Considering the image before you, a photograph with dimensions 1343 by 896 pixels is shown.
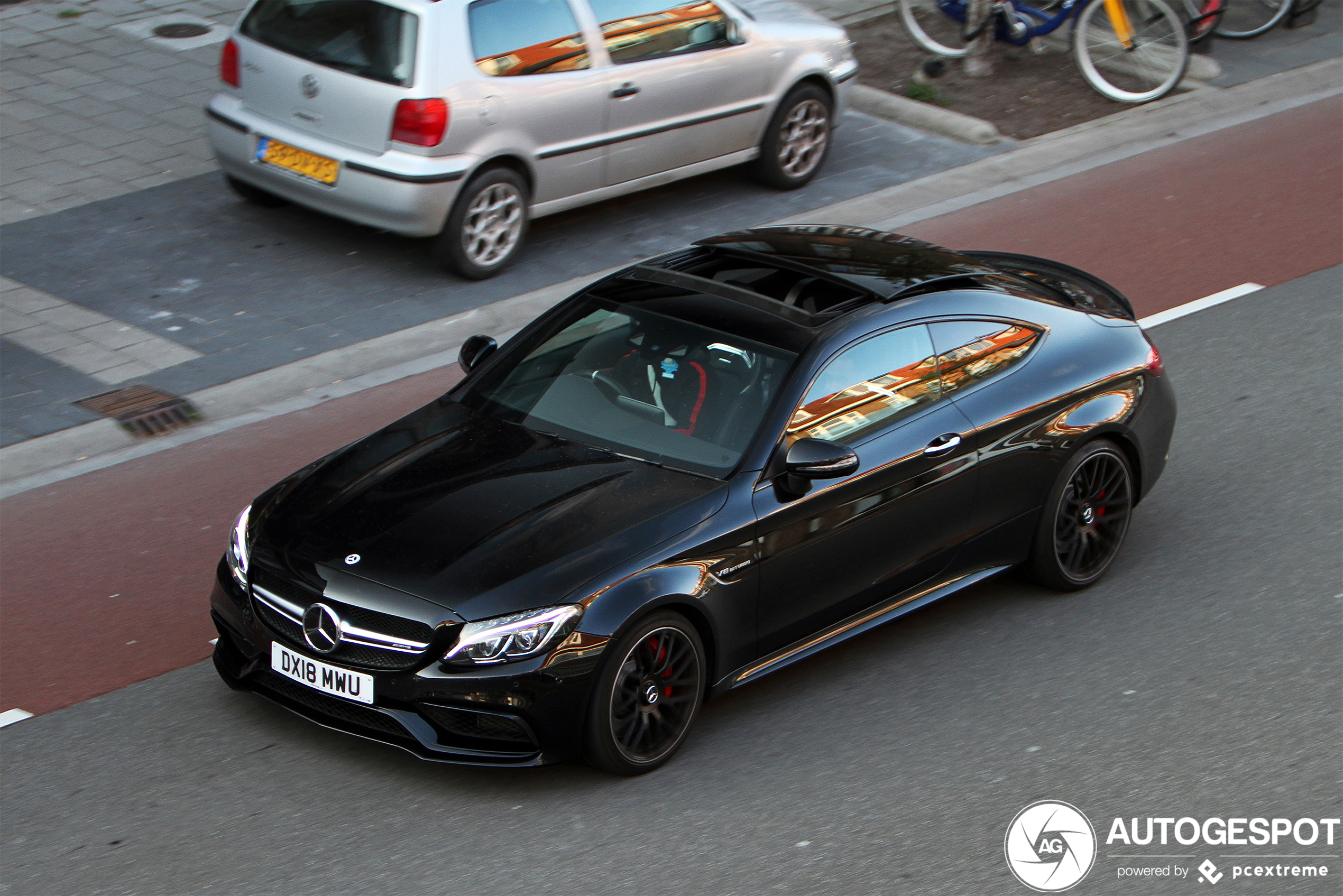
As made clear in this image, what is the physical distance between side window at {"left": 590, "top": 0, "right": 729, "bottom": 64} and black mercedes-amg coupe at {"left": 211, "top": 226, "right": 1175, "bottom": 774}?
4077 mm

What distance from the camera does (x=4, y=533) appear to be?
23.9 feet

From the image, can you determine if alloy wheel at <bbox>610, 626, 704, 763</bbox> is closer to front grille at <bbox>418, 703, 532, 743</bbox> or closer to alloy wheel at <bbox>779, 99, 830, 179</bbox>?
front grille at <bbox>418, 703, 532, 743</bbox>

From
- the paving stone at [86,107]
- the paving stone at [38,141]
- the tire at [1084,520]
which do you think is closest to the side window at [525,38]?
the paving stone at [38,141]

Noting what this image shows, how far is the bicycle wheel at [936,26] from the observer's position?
14844 millimetres

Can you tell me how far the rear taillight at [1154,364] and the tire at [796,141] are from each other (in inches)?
205

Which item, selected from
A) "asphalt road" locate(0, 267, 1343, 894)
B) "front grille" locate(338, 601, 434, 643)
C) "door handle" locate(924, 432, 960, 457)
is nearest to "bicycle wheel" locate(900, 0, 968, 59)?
"asphalt road" locate(0, 267, 1343, 894)

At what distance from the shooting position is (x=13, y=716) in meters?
5.78

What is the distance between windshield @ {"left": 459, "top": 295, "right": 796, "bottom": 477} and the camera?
5.77 metres

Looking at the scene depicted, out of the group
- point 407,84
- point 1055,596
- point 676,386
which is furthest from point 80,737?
point 407,84

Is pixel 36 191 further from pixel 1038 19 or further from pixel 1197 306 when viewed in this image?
pixel 1038 19

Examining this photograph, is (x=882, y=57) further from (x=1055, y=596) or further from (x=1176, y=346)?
(x=1055, y=596)

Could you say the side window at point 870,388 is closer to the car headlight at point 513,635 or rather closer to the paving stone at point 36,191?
the car headlight at point 513,635

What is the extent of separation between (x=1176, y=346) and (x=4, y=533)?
6.51 meters

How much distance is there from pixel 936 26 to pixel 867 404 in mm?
10533
